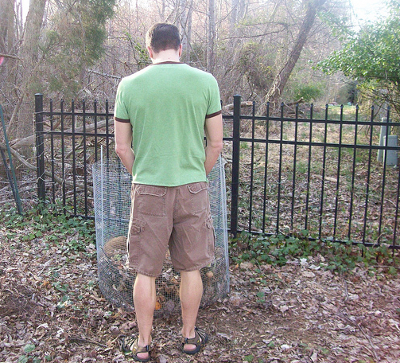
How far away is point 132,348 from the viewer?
2744 mm

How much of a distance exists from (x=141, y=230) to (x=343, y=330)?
1.70 metres

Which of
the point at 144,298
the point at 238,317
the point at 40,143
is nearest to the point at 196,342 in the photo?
the point at 144,298

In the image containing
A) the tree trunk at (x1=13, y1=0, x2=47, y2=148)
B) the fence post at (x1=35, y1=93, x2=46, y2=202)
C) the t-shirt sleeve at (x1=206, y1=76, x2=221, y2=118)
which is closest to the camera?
the t-shirt sleeve at (x1=206, y1=76, x2=221, y2=118)

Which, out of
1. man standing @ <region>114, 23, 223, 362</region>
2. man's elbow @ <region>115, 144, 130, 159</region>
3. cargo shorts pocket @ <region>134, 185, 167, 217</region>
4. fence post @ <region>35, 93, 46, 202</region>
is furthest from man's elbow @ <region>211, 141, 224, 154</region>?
fence post @ <region>35, 93, 46, 202</region>

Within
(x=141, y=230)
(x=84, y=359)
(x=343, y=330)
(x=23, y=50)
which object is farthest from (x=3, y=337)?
(x=23, y=50)

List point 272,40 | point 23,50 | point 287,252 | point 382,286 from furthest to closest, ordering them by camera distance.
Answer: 1. point 272,40
2. point 23,50
3. point 287,252
4. point 382,286

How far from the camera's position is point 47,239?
15.4ft

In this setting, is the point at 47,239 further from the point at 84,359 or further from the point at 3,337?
the point at 84,359

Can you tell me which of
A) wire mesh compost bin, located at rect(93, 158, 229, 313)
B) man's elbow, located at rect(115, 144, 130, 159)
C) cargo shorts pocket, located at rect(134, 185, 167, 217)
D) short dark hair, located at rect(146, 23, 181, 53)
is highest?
short dark hair, located at rect(146, 23, 181, 53)

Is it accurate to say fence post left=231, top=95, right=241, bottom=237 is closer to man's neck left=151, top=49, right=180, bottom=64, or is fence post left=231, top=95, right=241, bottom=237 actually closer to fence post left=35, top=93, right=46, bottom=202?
man's neck left=151, top=49, right=180, bottom=64

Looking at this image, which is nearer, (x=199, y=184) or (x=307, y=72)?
(x=199, y=184)

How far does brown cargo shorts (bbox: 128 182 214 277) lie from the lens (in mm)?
2527

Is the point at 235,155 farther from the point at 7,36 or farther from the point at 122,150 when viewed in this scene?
the point at 7,36

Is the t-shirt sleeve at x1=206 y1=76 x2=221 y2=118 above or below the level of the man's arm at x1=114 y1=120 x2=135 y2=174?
above
